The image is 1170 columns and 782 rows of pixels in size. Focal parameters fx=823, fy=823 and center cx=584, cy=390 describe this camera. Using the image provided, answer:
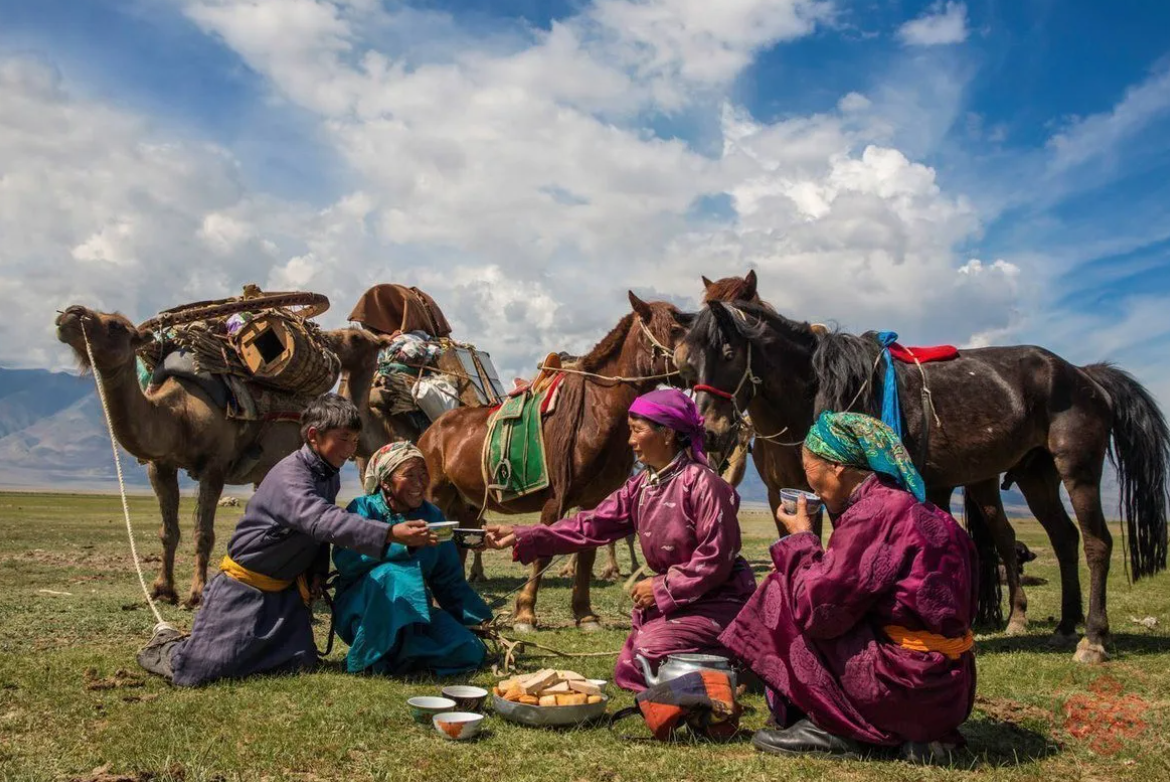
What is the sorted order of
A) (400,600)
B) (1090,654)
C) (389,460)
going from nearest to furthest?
(400,600) → (389,460) → (1090,654)

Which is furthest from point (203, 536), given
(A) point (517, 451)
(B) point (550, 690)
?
(B) point (550, 690)

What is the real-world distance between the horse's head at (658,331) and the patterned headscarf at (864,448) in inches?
142

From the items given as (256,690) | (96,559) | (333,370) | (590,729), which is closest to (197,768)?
(256,690)

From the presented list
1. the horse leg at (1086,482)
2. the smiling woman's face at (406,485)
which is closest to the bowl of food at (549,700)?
the smiling woman's face at (406,485)

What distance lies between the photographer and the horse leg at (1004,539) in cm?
732

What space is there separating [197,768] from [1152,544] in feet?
24.1

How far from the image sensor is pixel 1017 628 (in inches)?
285

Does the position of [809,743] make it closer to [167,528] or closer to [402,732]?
[402,732]

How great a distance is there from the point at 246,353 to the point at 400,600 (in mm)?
5244

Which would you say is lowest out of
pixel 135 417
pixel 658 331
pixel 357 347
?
pixel 135 417

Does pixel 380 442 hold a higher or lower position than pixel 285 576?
higher

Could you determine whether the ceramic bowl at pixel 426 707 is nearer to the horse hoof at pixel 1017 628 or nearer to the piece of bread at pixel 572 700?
the piece of bread at pixel 572 700

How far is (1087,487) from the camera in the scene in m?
6.40

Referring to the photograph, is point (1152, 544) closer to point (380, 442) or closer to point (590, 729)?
point (590, 729)
